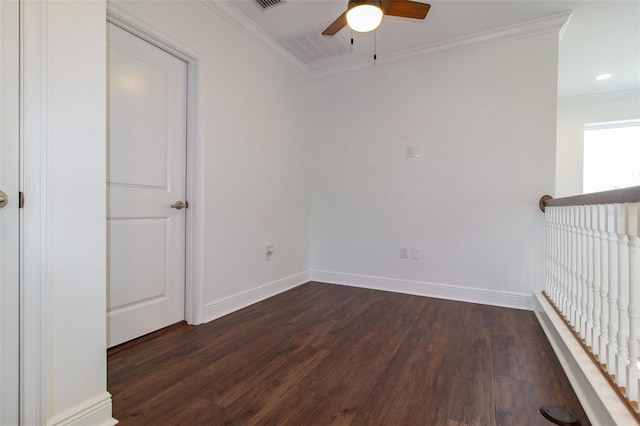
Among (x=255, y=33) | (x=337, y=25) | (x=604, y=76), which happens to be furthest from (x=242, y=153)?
(x=604, y=76)

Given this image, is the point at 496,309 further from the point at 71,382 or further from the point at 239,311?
the point at 71,382

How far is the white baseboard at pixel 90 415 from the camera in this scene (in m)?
1.09

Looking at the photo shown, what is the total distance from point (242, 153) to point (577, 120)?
4769 mm

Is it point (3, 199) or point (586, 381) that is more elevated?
point (3, 199)

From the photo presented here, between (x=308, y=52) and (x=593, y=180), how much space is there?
4445 mm

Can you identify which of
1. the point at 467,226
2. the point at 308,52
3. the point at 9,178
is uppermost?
the point at 308,52

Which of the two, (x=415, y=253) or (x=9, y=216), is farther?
(x=415, y=253)

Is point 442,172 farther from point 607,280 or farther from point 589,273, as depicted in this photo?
point 607,280

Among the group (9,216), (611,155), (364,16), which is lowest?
(9,216)

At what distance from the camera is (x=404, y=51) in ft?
10.4

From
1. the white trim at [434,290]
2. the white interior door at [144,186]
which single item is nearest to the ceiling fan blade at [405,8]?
the white interior door at [144,186]

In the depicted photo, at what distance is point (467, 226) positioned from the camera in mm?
2982

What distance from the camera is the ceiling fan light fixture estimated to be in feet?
5.69

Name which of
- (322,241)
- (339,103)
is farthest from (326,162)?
(322,241)
